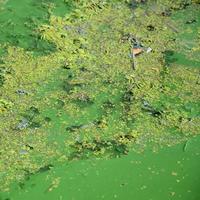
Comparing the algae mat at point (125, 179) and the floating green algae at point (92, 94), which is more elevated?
the floating green algae at point (92, 94)

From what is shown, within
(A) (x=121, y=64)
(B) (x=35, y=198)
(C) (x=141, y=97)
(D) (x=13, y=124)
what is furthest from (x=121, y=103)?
(B) (x=35, y=198)

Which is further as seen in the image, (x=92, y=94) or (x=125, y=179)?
(x=92, y=94)

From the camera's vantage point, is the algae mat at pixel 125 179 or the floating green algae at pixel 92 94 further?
the floating green algae at pixel 92 94

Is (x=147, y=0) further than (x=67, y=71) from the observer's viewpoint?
Yes

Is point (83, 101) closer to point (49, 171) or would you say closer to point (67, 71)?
point (67, 71)

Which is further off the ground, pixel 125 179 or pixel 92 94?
pixel 92 94

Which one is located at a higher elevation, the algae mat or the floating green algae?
the floating green algae

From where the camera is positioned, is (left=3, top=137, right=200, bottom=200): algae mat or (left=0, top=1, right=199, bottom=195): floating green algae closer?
(left=3, top=137, right=200, bottom=200): algae mat

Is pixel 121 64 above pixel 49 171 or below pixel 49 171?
above
